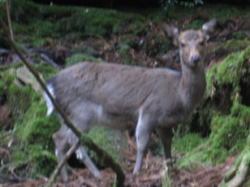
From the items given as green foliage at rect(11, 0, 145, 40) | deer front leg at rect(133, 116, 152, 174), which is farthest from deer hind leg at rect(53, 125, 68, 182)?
green foliage at rect(11, 0, 145, 40)

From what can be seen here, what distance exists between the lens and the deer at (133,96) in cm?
771

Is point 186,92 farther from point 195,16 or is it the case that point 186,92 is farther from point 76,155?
point 195,16

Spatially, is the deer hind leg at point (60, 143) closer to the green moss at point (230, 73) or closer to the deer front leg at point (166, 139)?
the deer front leg at point (166, 139)

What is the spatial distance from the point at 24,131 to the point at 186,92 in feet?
7.92

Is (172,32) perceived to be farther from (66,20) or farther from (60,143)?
(66,20)

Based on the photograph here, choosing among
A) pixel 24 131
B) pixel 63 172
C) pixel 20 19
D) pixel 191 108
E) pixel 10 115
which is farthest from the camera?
pixel 20 19

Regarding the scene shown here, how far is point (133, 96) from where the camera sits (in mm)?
8078

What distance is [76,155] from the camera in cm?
813

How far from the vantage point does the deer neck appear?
7.72 meters

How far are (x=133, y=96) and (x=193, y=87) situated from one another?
2.85ft

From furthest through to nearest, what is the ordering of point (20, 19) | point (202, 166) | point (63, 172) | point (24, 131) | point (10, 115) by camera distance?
point (20, 19) < point (10, 115) < point (24, 131) < point (63, 172) < point (202, 166)

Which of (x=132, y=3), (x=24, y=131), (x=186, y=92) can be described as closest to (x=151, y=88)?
(x=186, y=92)

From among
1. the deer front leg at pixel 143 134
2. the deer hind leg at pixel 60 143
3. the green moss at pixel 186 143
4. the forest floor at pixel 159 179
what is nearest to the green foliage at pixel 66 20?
the green moss at pixel 186 143

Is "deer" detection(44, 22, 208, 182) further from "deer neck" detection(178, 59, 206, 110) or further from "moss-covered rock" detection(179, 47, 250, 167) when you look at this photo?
"moss-covered rock" detection(179, 47, 250, 167)
